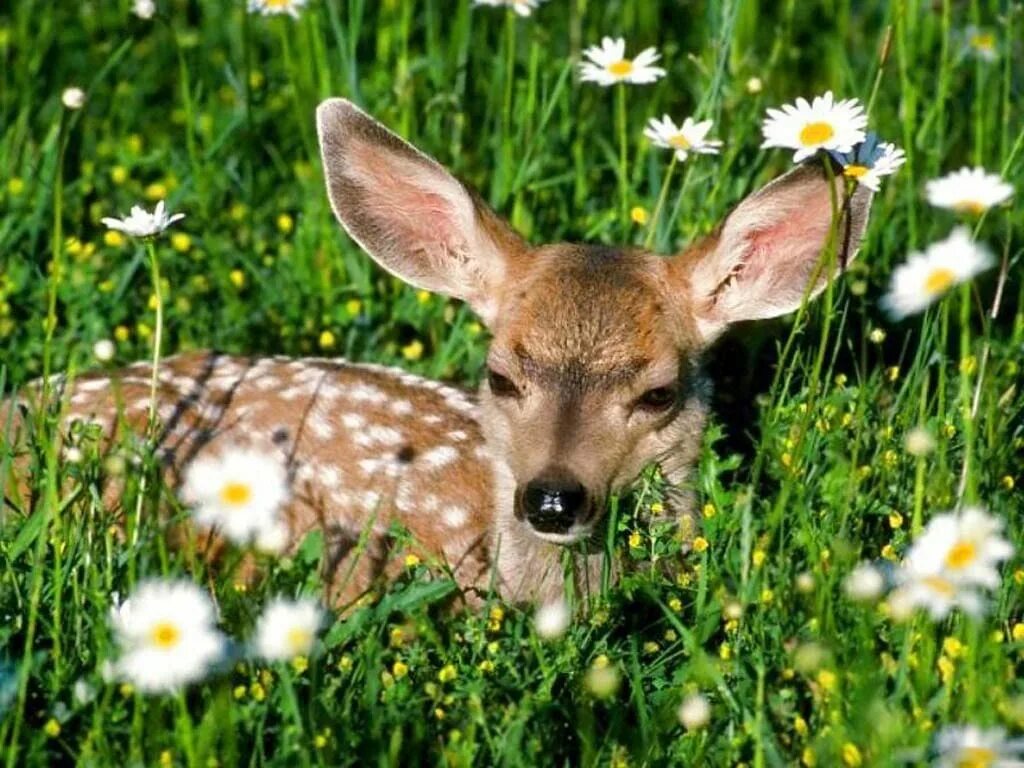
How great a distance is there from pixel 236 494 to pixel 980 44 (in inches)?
145

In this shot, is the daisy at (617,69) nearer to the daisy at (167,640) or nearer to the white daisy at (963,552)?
the white daisy at (963,552)

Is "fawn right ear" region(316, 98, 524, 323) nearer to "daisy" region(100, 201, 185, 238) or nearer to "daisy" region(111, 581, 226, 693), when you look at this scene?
"daisy" region(100, 201, 185, 238)

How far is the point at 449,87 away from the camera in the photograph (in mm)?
6246

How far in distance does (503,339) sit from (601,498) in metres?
0.51

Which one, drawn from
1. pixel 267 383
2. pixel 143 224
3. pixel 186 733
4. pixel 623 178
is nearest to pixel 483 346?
pixel 623 178

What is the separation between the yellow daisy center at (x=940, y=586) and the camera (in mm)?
3283

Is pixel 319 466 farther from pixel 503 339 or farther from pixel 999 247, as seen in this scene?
pixel 999 247

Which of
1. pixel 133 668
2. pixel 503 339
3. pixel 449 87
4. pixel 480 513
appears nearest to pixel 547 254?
pixel 503 339

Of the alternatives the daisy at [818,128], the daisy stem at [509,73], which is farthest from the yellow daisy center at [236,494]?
the daisy stem at [509,73]

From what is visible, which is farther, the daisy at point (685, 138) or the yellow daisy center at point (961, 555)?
the daisy at point (685, 138)

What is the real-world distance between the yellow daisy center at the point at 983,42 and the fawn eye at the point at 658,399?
7.62 feet

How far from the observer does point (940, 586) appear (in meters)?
3.29

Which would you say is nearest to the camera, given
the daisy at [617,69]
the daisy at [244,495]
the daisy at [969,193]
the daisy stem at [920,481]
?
the daisy at [244,495]

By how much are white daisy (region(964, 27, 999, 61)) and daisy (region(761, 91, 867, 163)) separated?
6.82ft
